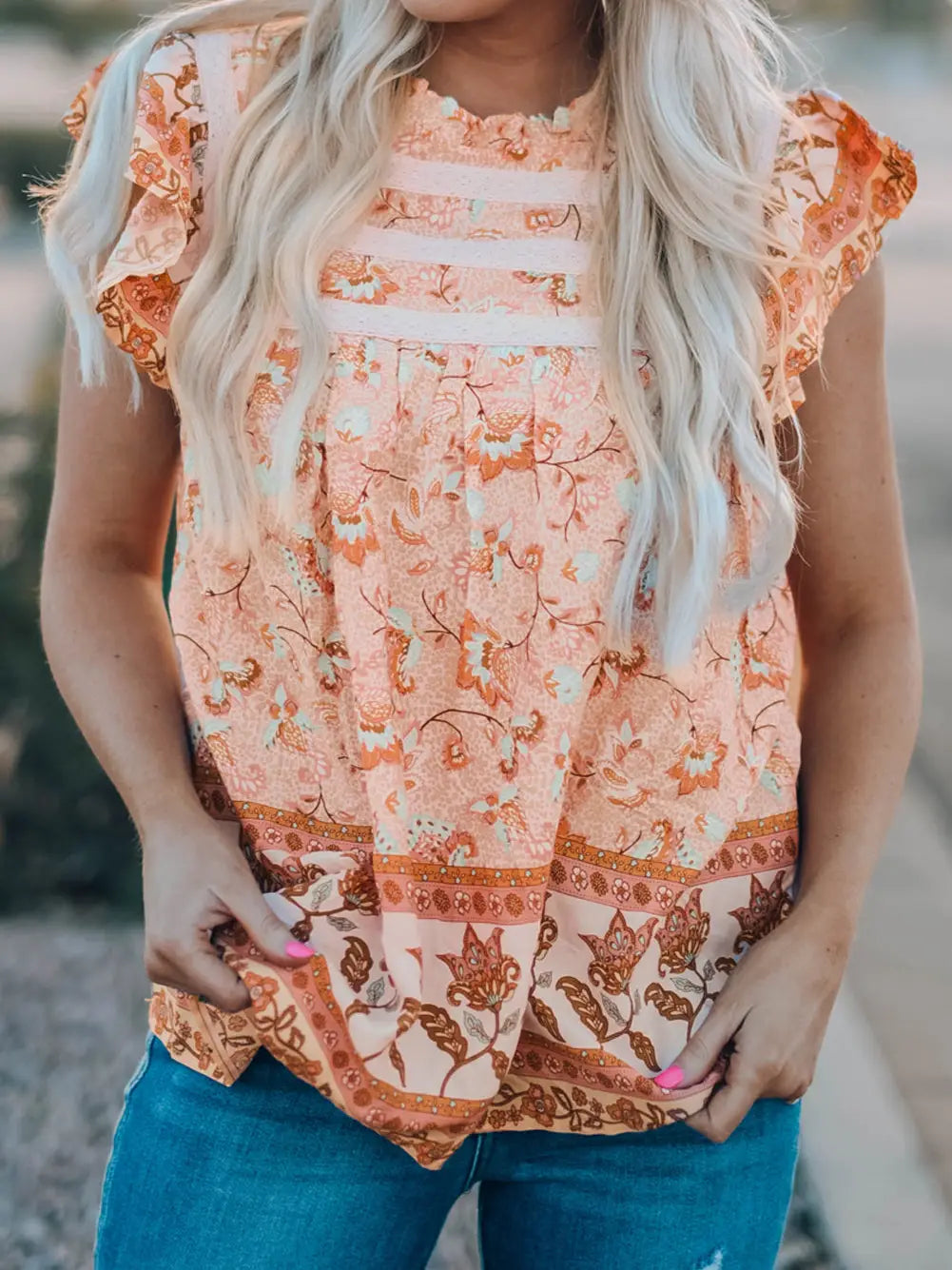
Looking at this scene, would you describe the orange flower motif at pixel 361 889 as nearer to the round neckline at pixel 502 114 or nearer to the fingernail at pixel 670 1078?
the fingernail at pixel 670 1078

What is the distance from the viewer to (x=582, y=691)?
57.9 inches

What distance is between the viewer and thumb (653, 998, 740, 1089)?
1449 mm

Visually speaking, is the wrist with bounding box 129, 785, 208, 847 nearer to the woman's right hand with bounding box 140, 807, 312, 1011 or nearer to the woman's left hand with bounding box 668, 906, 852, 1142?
the woman's right hand with bounding box 140, 807, 312, 1011

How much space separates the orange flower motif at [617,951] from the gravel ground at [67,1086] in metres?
1.69

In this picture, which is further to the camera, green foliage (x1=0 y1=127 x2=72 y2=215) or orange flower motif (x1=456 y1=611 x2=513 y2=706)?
green foliage (x1=0 y1=127 x2=72 y2=215)

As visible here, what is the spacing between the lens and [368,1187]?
146 cm

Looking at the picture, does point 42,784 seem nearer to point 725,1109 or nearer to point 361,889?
point 361,889

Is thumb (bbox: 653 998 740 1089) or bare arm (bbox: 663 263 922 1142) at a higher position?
bare arm (bbox: 663 263 922 1142)

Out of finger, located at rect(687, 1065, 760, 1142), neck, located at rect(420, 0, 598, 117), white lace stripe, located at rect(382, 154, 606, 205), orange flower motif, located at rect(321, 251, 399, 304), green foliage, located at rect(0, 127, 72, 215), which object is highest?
neck, located at rect(420, 0, 598, 117)

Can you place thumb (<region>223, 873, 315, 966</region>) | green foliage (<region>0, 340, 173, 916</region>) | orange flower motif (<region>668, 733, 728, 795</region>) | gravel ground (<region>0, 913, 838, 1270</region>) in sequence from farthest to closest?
green foliage (<region>0, 340, 173, 916</region>)
gravel ground (<region>0, 913, 838, 1270</region>)
orange flower motif (<region>668, 733, 728, 795</region>)
thumb (<region>223, 873, 315, 966</region>)

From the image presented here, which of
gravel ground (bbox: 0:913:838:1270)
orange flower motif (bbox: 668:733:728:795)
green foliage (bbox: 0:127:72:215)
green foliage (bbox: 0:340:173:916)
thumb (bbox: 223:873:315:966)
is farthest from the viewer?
green foliage (bbox: 0:127:72:215)

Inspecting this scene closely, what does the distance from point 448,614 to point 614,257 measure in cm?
37

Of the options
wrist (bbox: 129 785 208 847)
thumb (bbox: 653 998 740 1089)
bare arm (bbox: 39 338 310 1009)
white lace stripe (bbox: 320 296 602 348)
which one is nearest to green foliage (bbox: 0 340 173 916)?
bare arm (bbox: 39 338 310 1009)

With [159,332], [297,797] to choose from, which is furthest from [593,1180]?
[159,332]
